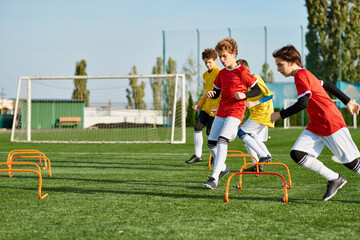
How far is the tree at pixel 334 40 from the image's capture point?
38875mm

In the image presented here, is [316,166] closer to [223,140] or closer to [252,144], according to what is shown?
[223,140]

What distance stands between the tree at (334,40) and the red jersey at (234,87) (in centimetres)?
3510

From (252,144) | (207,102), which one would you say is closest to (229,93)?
(252,144)

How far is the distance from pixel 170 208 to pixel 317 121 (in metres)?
1.76

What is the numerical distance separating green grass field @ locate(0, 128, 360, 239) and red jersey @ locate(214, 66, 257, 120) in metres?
1.00

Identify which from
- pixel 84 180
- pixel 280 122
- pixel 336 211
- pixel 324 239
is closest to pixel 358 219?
pixel 336 211

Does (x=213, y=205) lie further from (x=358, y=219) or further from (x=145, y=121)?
(x=145, y=121)

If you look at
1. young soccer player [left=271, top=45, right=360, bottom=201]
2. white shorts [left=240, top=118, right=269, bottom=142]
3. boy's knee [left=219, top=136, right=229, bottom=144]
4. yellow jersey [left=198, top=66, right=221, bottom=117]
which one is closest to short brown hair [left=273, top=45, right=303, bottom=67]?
young soccer player [left=271, top=45, right=360, bottom=201]

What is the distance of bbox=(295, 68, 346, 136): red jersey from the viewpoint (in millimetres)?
4629

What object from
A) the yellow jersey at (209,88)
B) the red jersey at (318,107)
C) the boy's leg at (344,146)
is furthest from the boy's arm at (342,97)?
the yellow jersey at (209,88)

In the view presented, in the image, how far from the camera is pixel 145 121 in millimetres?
32188

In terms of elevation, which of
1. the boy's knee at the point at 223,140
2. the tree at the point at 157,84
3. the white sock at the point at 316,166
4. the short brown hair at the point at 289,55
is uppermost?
the tree at the point at 157,84

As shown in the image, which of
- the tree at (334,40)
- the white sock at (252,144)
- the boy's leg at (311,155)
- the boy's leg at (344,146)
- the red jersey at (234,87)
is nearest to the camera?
the boy's leg at (344,146)

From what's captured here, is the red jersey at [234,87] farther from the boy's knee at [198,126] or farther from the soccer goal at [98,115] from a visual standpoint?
the soccer goal at [98,115]
